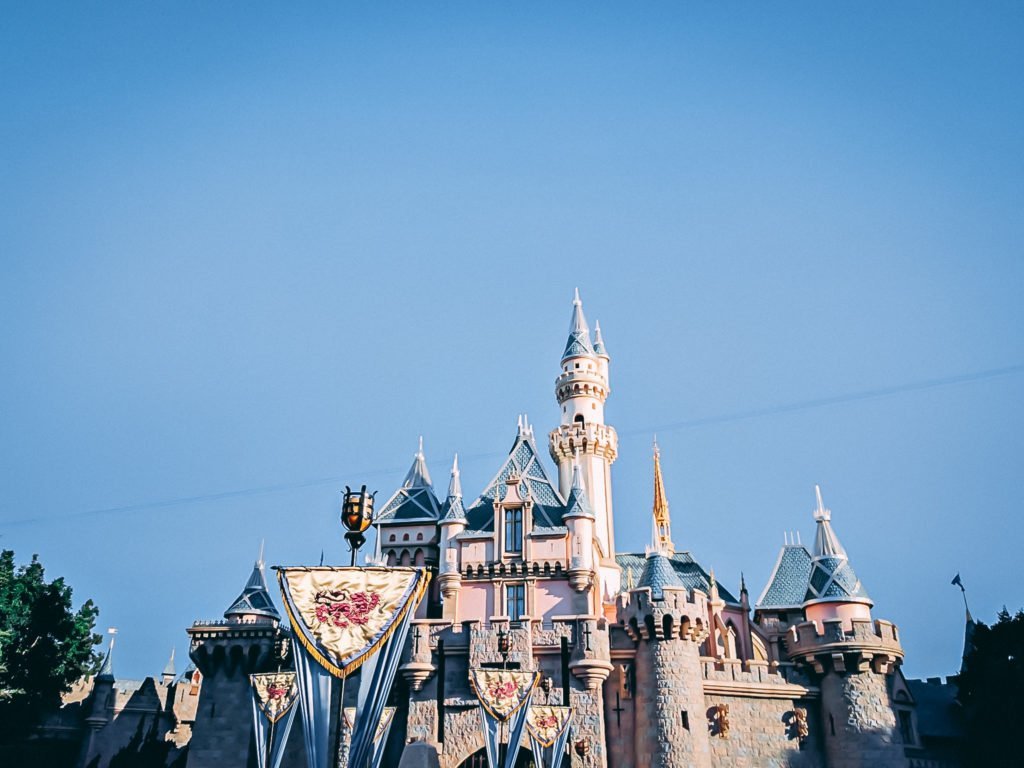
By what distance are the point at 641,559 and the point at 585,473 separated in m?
6.02

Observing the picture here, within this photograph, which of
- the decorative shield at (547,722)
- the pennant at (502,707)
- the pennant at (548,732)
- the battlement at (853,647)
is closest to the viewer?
the pennant at (502,707)

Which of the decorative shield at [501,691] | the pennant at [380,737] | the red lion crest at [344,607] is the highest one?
the red lion crest at [344,607]

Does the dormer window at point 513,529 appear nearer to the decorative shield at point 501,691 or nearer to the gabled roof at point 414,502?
the gabled roof at point 414,502

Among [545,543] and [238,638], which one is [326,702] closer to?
[545,543]

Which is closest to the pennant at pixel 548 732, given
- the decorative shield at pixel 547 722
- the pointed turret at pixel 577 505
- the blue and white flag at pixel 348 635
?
the decorative shield at pixel 547 722

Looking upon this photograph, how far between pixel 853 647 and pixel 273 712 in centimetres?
2408

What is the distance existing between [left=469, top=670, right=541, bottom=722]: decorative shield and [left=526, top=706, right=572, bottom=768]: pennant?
1121 millimetres

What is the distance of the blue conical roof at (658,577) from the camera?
121ft

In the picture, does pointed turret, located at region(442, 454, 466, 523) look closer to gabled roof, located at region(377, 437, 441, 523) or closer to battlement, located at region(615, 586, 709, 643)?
gabled roof, located at region(377, 437, 441, 523)

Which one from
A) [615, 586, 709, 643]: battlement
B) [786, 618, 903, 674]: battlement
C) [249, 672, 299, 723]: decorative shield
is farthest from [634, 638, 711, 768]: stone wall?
[249, 672, 299, 723]: decorative shield

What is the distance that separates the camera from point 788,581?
46.5 m

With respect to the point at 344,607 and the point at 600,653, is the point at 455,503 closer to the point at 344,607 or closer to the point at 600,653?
the point at 600,653

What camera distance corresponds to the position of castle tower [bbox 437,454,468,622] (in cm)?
4003

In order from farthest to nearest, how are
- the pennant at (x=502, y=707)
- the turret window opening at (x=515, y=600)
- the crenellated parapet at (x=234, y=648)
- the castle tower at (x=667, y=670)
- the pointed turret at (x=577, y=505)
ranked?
1. the crenellated parapet at (x=234, y=648)
2. the pointed turret at (x=577, y=505)
3. the turret window opening at (x=515, y=600)
4. the castle tower at (x=667, y=670)
5. the pennant at (x=502, y=707)
